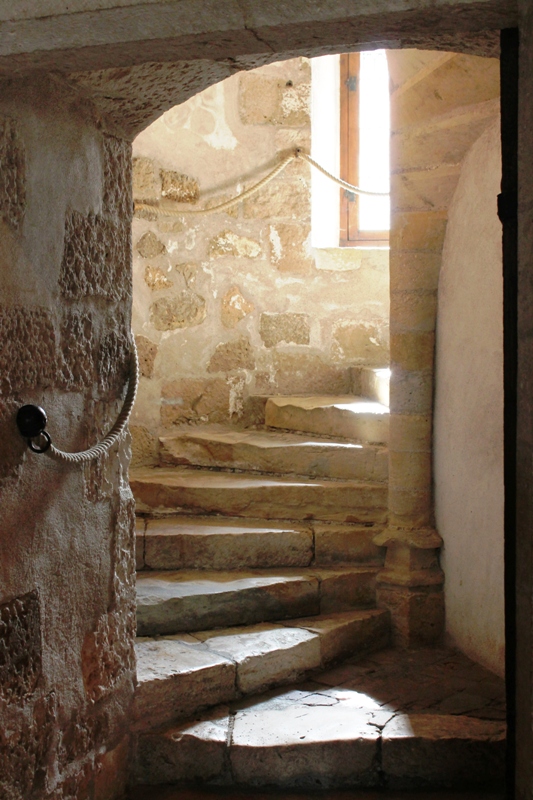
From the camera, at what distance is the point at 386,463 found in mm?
3549

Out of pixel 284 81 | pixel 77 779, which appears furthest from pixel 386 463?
pixel 284 81

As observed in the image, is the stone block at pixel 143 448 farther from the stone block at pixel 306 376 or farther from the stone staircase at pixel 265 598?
the stone block at pixel 306 376

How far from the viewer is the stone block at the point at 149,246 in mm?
4223

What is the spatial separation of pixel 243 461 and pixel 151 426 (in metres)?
0.67

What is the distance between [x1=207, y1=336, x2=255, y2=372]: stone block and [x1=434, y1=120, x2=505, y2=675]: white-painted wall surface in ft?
5.03

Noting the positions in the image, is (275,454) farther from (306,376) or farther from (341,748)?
(341,748)

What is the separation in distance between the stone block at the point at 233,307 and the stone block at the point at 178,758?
254 cm

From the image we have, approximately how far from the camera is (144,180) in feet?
13.8

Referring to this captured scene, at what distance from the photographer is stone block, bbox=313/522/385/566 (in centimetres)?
324

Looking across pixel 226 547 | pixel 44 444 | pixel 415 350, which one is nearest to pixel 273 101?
pixel 415 350

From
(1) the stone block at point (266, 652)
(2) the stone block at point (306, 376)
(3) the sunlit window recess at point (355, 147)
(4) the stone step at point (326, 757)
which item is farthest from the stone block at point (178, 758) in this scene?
(3) the sunlit window recess at point (355, 147)

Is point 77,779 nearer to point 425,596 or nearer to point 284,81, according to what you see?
point 425,596

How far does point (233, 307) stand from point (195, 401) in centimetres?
56

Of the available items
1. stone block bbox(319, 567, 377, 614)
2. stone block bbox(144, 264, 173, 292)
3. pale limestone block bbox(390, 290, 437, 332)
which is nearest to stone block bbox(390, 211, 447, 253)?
pale limestone block bbox(390, 290, 437, 332)
